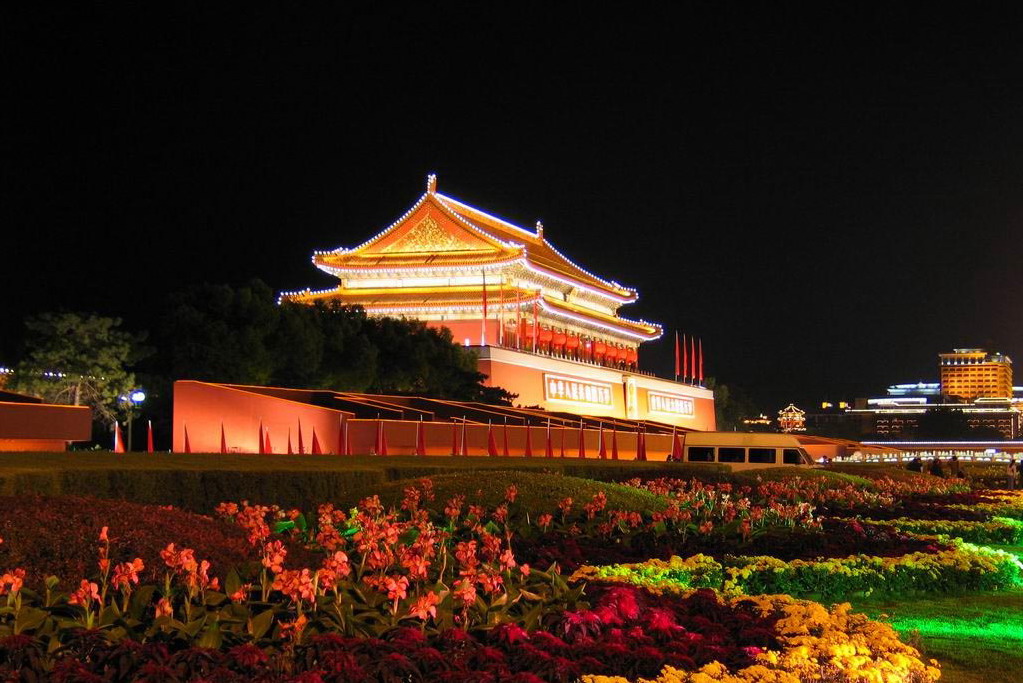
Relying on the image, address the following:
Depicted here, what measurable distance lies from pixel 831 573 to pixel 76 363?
75.8 ft

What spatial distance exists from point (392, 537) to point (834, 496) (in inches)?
420

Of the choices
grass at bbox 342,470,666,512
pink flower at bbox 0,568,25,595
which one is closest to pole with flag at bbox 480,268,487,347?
grass at bbox 342,470,666,512

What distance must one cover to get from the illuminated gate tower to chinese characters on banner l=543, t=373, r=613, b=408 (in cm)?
5

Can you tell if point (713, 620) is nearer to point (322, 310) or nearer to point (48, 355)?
point (48, 355)

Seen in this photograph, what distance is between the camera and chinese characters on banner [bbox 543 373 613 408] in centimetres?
5256

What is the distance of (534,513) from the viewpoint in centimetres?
1059

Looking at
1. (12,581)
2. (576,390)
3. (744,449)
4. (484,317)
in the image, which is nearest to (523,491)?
(12,581)

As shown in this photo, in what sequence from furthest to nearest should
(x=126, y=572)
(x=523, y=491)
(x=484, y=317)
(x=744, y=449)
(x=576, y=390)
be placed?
1. (x=576, y=390)
2. (x=484, y=317)
3. (x=744, y=449)
4. (x=523, y=491)
5. (x=126, y=572)

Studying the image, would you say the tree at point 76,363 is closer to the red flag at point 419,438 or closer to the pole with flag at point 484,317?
the red flag at point 419,438

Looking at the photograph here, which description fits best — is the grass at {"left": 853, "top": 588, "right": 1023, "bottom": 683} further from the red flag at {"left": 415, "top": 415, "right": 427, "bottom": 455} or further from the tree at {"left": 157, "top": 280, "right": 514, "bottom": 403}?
the tree at {"left": 157, "top": 280, "right": 514, "bottom": 403}

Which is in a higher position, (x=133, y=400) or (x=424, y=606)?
(x=133, y=400)

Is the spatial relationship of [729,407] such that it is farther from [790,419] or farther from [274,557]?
[274,557]

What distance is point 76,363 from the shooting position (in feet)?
95.2

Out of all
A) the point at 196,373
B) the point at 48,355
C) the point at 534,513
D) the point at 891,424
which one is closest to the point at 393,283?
the point at 196,373
